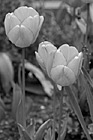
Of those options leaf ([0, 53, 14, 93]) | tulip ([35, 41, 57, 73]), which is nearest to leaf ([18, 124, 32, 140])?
tulip ([35, 41, 57, 73])

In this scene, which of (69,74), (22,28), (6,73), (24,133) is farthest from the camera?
(6,73)

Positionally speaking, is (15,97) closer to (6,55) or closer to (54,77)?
(54,77)

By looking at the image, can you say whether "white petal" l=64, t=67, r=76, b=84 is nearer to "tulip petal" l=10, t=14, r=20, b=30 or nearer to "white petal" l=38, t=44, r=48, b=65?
"white petal" l=38, t=44, r=48, b=65

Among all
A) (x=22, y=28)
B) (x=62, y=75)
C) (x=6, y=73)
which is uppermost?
(x=22, y=28)

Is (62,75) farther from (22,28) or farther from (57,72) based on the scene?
(22,28)

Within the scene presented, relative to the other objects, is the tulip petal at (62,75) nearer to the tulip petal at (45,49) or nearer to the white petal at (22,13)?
the tulip petal at (45,49)

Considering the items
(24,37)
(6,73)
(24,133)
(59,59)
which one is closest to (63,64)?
(59,59)
